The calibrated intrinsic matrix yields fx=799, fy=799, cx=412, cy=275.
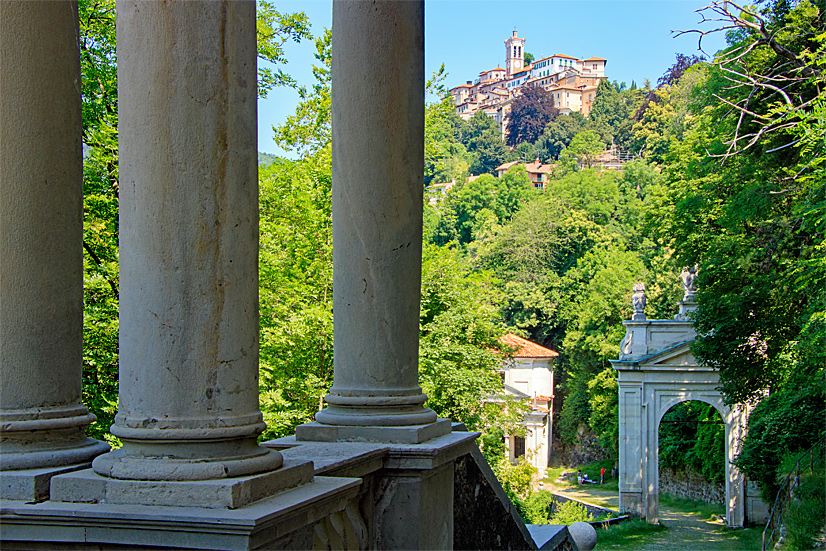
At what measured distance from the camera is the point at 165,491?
455cm

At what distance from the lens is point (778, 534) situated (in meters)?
27.2

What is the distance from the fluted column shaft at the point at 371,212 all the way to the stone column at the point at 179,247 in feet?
6.94

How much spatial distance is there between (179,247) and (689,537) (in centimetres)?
3936

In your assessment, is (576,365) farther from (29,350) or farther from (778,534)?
(29,350)

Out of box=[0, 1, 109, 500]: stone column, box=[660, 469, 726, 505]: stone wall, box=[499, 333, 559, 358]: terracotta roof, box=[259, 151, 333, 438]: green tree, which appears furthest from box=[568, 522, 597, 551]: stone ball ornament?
box=[499, 333, 559, 358]: terracotta roof

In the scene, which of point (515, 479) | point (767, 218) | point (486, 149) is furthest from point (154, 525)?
point (486, 149)

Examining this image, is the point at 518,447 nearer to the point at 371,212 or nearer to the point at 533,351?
the point at 533,351

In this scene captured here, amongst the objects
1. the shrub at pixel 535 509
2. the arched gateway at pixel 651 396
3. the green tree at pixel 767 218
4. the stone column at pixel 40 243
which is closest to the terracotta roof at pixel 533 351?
the shrub at pixel 535 509

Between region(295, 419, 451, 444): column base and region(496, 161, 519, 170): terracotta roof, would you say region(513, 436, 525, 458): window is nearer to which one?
region(295, 419, 451, 444): column base

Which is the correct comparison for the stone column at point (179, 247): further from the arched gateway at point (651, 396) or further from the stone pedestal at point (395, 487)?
the arched gateway at point (651, 396)

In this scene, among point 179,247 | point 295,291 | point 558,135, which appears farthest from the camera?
point 558,135

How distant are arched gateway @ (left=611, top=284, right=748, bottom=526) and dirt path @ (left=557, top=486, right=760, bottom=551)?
2.47m

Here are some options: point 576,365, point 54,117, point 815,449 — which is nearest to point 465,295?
point 815,449

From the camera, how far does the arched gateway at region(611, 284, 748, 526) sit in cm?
4284
